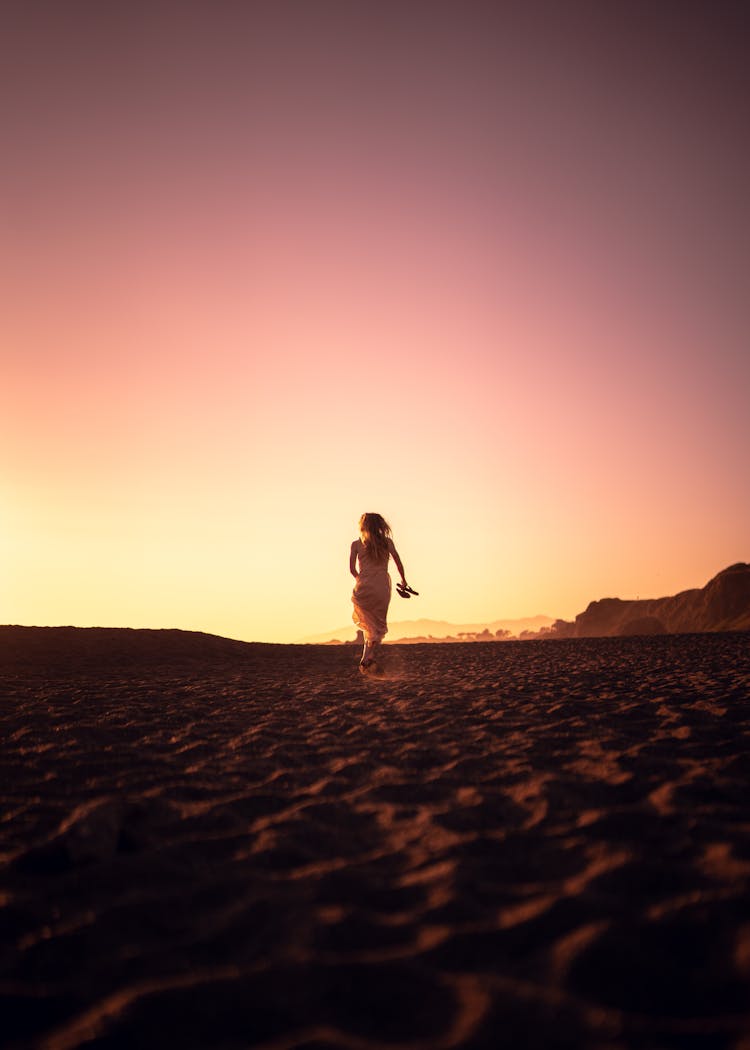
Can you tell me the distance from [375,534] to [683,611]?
193 feet

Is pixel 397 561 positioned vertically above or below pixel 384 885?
above

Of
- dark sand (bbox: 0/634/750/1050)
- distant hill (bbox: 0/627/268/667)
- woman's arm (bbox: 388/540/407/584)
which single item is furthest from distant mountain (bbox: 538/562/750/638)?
dark sand (bbox: 0/634/750/1050)

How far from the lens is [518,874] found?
2.63 meters

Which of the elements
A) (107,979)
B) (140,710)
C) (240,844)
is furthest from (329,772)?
(140,710)

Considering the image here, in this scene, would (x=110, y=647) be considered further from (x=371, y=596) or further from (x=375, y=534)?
(x=375, y=534)

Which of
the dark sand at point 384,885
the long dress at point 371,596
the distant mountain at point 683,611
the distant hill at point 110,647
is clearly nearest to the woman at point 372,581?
the long dress at point 371,596

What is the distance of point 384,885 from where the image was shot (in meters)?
2.60

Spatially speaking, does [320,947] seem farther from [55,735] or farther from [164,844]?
[55,735]

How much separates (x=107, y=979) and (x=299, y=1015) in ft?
2.44

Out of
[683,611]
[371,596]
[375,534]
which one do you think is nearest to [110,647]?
[371,596]

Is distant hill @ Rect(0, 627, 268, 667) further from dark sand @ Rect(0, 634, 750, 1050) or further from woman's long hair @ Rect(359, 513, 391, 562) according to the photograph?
dark sand @ Rect(0, 634, 750, 1050)

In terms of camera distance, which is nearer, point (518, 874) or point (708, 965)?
point (708, 965)

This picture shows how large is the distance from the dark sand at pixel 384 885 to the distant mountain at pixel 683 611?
1778 inches

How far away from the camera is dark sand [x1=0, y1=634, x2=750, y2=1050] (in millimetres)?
1838
